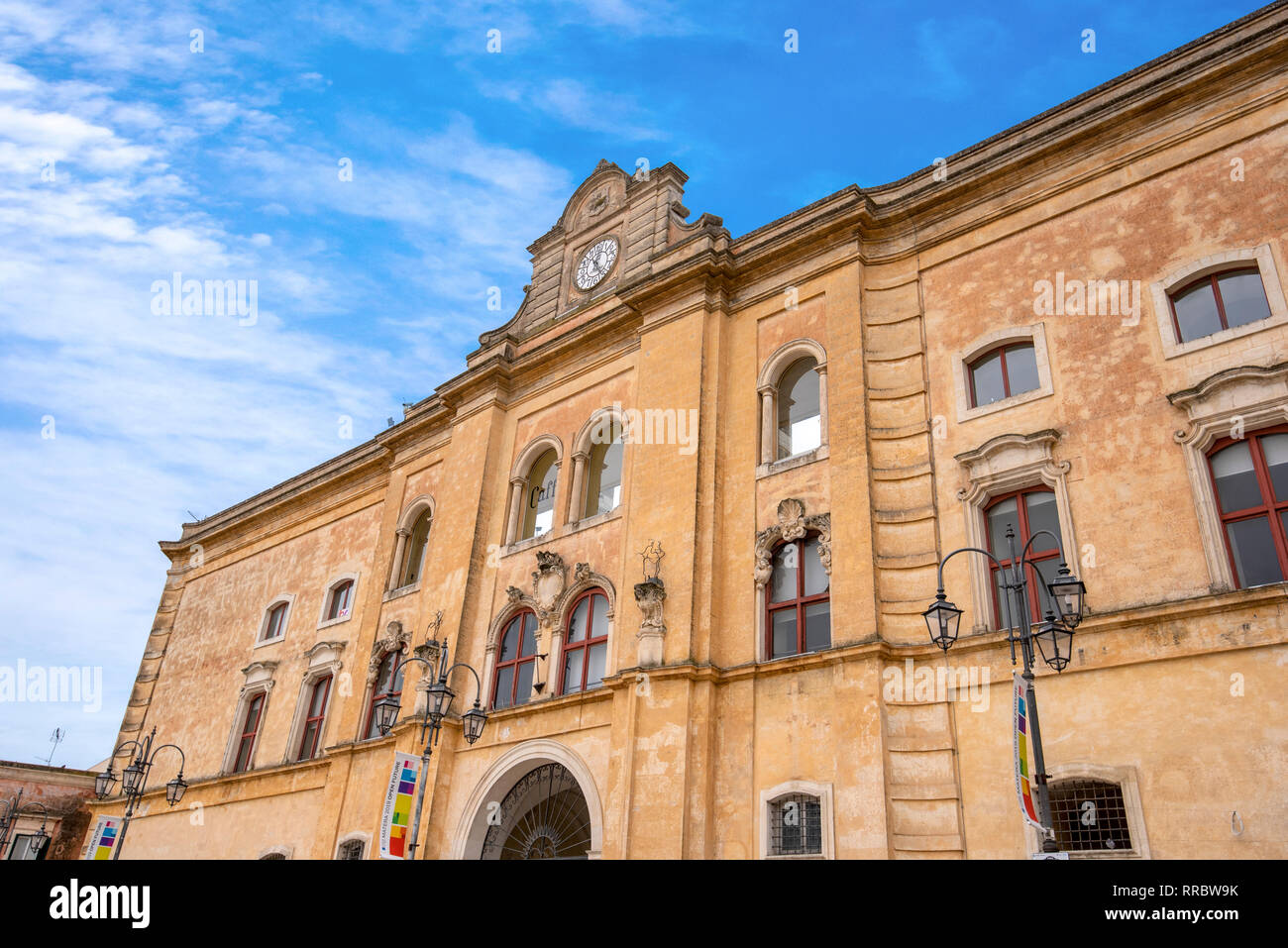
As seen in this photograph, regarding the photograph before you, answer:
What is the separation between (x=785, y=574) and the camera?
16.4 m

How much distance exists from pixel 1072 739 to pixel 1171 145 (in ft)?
30.7

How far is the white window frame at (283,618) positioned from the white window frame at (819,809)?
17306 mm

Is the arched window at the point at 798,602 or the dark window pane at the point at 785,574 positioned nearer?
the arched window at the point at 798,602

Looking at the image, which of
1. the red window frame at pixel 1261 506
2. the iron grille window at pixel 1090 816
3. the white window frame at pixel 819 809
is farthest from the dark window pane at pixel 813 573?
the red window frame at pixel 1261 506

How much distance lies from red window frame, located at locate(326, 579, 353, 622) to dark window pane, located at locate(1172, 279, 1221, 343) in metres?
20.5

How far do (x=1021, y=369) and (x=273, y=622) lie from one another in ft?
72.5

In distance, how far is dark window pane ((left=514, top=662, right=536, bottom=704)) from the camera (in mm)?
19047

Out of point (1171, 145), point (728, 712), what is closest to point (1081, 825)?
point (728, 712)

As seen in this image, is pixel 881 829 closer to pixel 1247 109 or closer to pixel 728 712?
pixel 728 712

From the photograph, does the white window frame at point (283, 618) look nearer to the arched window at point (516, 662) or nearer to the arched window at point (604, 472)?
the arched window at point (516, 662)

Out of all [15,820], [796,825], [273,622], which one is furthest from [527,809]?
Result: [15,820]

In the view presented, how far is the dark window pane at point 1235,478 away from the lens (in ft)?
40.6

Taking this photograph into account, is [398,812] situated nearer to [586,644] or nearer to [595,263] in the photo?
[586,644]
